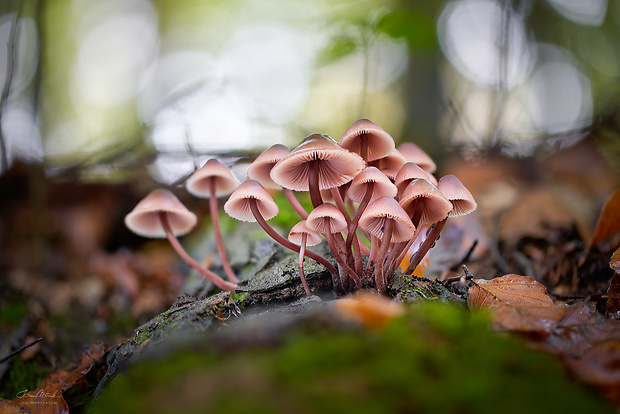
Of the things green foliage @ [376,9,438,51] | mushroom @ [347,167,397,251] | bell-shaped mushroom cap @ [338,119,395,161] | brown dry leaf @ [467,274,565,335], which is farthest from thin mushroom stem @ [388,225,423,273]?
green foliage @ [376,9,438,51]

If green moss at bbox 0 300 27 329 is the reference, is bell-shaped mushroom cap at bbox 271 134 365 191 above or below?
above

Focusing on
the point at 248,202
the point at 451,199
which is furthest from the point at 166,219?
the point at 451,199

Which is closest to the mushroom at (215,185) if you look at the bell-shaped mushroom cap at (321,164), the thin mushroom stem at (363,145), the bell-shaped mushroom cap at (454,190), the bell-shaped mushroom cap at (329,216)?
the bell-shaped mushroom cap at (321,164)

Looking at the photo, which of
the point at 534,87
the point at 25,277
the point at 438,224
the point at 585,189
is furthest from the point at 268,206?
the point at 534,87

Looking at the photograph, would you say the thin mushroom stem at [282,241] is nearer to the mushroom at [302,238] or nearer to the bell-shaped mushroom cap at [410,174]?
the mushroom at [302,238]

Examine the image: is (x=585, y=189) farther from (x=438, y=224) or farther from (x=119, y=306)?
(x=119, y=306)

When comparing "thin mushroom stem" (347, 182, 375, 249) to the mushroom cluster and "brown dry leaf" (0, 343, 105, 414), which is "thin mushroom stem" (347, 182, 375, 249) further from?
"brown dry leaf" (0, 343, 105, 414)
